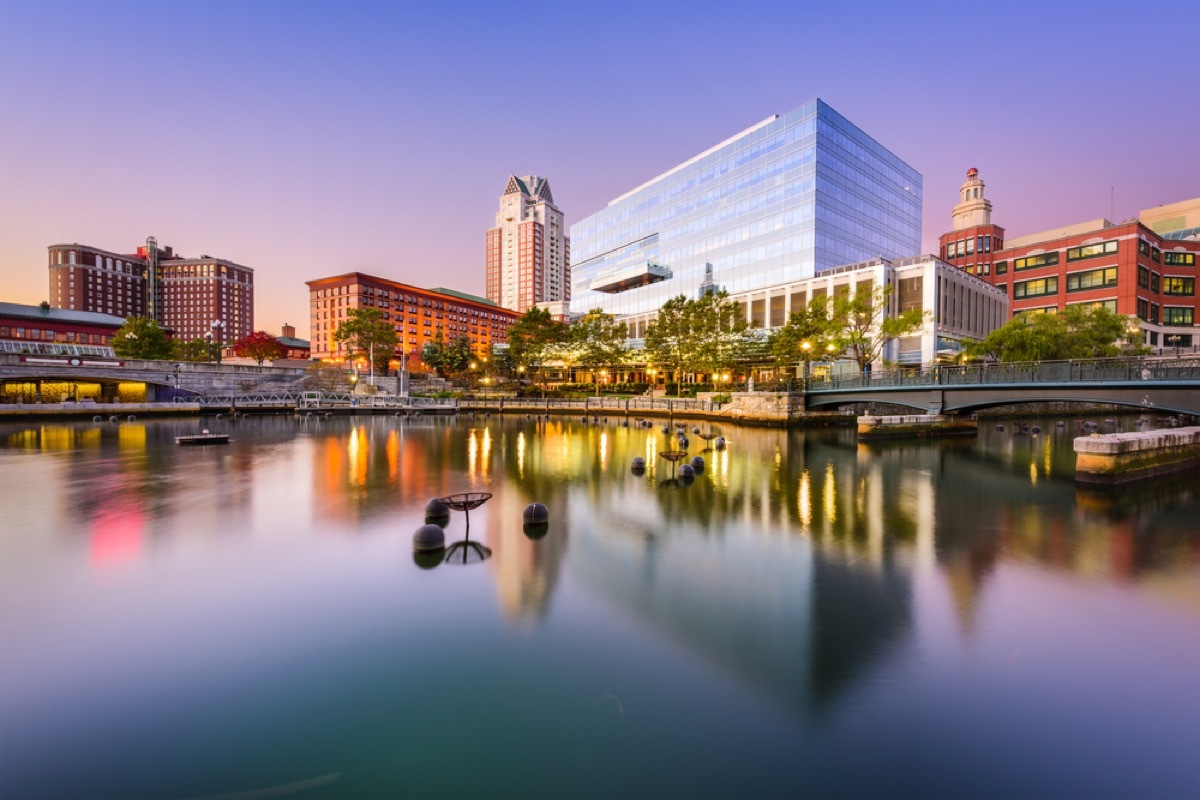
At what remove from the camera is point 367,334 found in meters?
83.0

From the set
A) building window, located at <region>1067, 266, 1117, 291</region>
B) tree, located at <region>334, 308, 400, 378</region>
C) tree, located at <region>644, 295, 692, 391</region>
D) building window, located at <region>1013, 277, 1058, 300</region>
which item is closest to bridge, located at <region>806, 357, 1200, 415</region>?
tree, located at <region>644, 295, 692, 391</region>

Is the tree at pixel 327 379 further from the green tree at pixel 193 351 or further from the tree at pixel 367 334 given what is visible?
the green tree at pixel 193 351

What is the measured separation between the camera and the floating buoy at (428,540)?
460 inches

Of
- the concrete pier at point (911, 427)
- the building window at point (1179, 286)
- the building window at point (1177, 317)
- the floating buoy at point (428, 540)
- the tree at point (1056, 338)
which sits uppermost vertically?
the building window at point (1179, 286)

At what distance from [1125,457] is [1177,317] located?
91693mm

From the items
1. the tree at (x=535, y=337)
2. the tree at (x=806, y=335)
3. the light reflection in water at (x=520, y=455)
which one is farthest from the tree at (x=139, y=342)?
the tree at (x=806, y=335)

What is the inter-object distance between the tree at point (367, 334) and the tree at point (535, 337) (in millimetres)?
22877

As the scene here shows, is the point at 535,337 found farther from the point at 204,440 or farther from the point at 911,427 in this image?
the point at 911,427

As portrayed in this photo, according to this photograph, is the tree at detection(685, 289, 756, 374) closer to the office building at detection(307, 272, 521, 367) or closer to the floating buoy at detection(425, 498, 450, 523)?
the floating buoy at detection(425, 498, 450, 523)

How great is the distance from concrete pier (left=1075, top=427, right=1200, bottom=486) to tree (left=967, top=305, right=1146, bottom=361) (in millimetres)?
33657

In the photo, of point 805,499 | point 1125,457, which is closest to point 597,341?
point 805,499

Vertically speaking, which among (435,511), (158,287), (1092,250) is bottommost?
(435,511)

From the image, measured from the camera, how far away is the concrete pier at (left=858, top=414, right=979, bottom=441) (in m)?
36.0

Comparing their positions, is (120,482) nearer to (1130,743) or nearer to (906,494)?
(1130,743)
